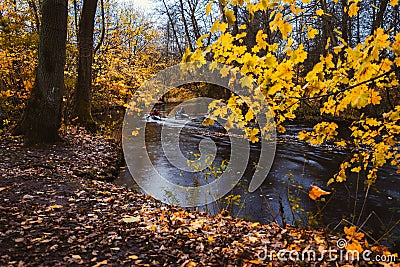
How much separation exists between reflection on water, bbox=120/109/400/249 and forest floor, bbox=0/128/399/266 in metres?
0.63

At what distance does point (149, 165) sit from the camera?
823cm

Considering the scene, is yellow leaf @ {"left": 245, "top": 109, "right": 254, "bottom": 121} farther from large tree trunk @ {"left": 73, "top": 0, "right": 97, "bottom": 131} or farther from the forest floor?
large tree trunk @ {"left": 73, "top": 0, "right": 97, "bottom": 131}

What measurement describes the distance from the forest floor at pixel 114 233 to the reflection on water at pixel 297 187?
629 millimetres

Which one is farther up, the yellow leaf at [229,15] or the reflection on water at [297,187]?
the yellow leaf at [229,15]

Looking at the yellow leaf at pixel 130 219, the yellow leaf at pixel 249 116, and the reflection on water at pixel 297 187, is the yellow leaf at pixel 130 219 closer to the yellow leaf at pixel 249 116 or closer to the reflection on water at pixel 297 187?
the reflection on water at pixel 297 187

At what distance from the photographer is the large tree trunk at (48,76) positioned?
661cm

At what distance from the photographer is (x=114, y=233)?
3221 millimetres

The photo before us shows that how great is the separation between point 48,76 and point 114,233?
4789 mm

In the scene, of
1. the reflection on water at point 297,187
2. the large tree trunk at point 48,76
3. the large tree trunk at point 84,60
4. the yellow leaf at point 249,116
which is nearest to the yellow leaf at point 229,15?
the yellow leaf at point 249,116

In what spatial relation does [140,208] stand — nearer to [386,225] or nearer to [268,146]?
[386,225]

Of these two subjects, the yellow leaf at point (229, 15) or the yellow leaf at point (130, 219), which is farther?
the yellow leaf at point (130, 219)

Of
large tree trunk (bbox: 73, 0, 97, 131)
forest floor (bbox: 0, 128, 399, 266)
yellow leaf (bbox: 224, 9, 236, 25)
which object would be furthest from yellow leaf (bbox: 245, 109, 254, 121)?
large tree trunk (bbox: 73, 0, 97, 131)

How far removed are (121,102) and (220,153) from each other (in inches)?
199

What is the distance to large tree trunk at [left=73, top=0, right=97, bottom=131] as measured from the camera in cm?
948
